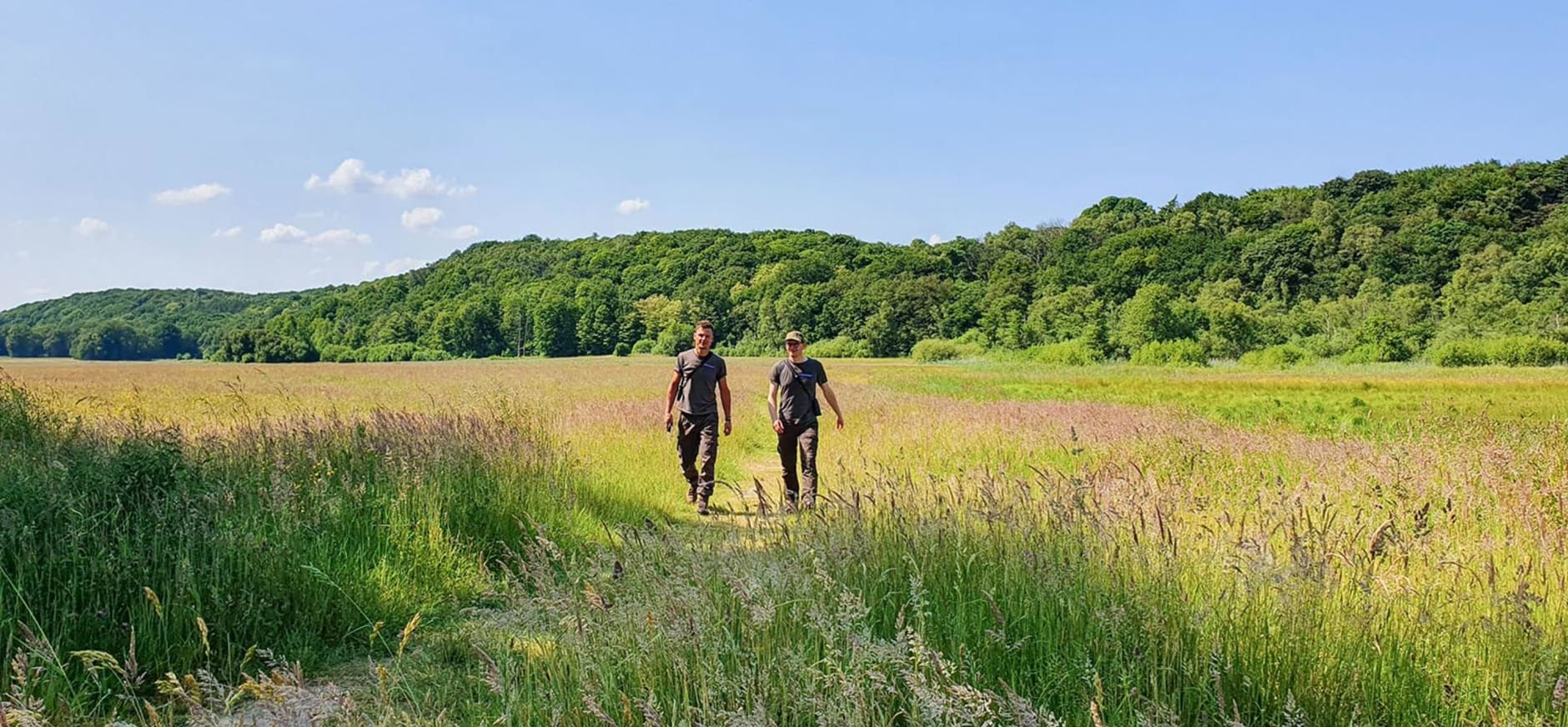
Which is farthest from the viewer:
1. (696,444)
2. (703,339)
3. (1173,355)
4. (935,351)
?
(935,351)

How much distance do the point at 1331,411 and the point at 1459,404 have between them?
5.82 m

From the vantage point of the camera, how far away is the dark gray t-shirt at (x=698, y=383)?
384 inches

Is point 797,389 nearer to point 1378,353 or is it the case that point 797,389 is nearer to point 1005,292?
point 1378,353

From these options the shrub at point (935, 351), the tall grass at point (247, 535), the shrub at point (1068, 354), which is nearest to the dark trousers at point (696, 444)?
the tall grass at point (247, 535)

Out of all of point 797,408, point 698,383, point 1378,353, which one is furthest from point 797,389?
point 1378,353

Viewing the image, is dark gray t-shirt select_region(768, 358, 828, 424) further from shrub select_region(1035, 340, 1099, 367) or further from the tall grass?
shrub select_region(1035, 340, 1099, 367)

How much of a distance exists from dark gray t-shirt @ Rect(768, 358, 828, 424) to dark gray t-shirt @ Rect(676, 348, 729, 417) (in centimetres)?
84

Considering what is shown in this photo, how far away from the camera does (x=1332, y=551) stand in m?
3.74

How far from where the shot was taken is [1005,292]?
108750mm

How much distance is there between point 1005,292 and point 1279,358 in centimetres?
4723

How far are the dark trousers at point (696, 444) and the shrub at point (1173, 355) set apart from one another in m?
61.4

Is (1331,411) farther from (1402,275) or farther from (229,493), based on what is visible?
(1402,275)

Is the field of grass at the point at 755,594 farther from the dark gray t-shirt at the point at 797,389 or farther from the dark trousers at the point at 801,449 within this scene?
the dark gray t-shirt at the point at 797,389

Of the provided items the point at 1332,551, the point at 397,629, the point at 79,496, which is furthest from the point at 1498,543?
the point at 79,496
